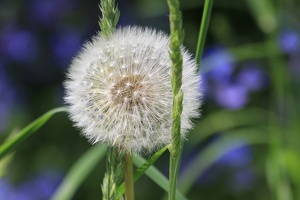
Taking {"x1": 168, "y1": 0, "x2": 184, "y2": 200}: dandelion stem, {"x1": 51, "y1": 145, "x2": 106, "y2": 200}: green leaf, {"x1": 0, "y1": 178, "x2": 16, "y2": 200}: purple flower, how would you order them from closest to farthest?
{"x1": 168, "y1": 0, "x2": 184, "y2": 200}: dandelion stem, {"x1": 0, "y1": 178, "x2": 16, "y2": 200}: purple flower, {"x1": 51, "y1": 145, "x2": 106, "y2": 200}: green leaf

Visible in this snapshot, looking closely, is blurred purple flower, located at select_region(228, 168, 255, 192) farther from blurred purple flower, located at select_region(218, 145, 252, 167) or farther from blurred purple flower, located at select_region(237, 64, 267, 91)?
blurred purple flower, located at select_region(237, 64, 267, 91)

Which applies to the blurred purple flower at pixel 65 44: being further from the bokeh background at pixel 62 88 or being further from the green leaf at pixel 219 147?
the green leaf at pixel 219 147

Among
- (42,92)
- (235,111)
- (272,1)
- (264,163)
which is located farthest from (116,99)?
(42,92)

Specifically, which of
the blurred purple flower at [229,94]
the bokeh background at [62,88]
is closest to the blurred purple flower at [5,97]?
the bokeh background at [62,88]

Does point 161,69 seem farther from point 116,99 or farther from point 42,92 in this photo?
point 42,92

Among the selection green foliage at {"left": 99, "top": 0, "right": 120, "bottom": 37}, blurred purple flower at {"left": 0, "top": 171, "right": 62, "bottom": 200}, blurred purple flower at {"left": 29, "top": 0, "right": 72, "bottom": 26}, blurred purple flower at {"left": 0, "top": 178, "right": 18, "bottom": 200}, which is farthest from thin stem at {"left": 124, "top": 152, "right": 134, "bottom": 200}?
blurred purple flower at {"left": 29, "top": 0, "right": 72, "bottom": 26}

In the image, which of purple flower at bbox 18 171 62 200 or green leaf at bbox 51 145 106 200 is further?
purple flower at bbox 18 171 62 200
